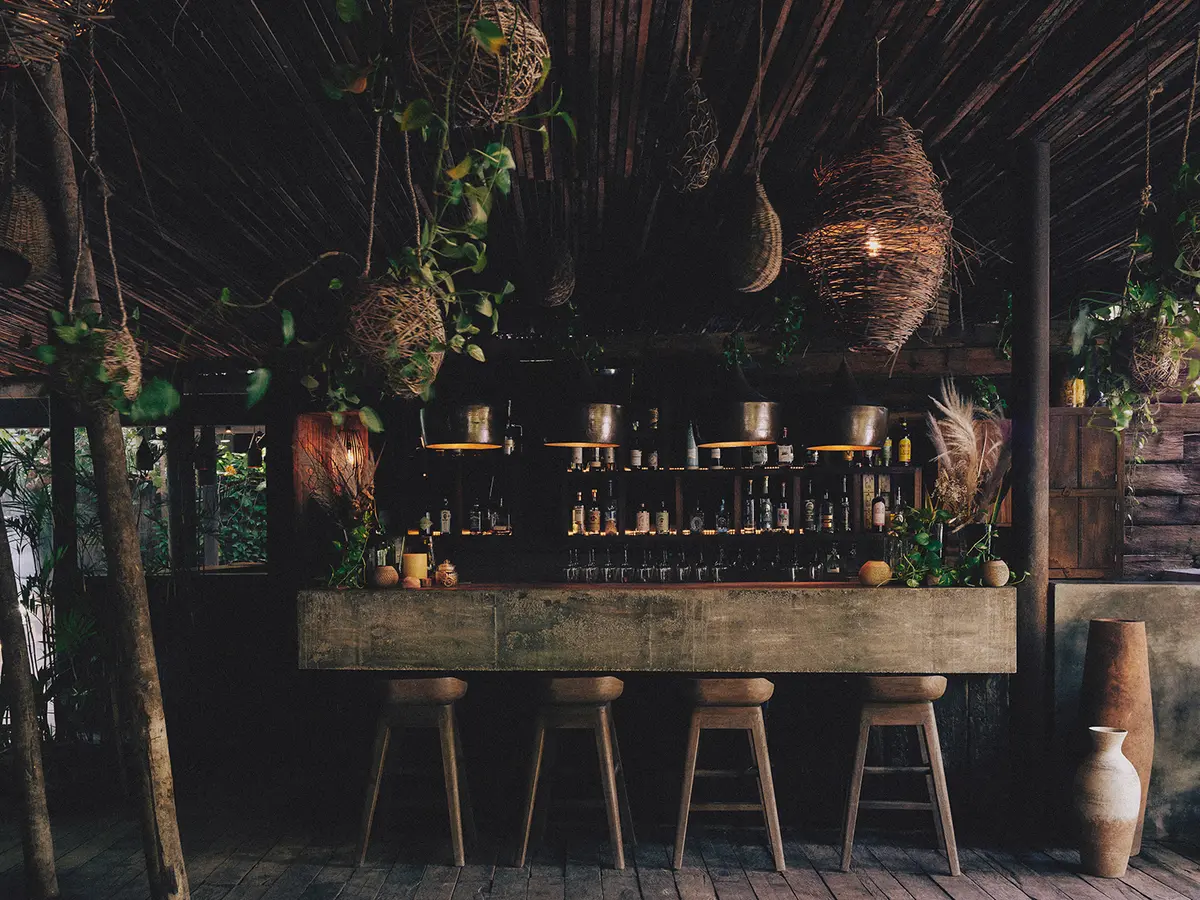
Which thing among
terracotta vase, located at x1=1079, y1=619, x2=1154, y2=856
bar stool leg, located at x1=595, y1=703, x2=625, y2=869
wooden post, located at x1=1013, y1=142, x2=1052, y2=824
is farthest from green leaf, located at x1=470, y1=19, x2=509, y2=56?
terracotta vase, located at x1=1079, y1=619, x2=1154, y2=856

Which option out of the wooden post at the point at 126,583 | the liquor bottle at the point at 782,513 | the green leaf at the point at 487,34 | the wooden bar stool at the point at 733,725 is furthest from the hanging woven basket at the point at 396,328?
the liquor bottle at the point at 782,513

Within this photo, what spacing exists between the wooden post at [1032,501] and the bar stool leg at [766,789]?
122 cm

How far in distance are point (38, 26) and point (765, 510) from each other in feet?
17.3

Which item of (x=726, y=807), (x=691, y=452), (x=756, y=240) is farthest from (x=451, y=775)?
(x=691, y=452)

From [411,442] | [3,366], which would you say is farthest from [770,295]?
[3,366]

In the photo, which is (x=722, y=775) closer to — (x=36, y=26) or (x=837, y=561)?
(x=837, y=561)

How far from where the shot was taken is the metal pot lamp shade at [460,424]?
15.5 ft

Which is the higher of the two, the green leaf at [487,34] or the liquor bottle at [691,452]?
the green leaf at [487,34]

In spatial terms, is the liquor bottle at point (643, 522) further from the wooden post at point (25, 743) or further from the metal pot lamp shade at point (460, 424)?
the wooden post at point (25, 743)

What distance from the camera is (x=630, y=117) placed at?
3264 mm

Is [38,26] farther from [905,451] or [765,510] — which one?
[905,451]

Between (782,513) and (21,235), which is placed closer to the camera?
(21,235)

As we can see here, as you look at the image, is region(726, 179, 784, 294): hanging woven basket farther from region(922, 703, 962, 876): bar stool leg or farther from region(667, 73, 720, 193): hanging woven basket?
region(922, 703, 962, 876): bar stool leg

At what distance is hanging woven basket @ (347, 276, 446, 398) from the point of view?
6.45 ft
